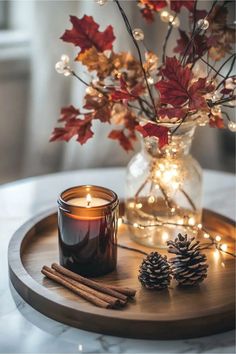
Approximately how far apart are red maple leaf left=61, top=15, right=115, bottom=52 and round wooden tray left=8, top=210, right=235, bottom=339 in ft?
1.06

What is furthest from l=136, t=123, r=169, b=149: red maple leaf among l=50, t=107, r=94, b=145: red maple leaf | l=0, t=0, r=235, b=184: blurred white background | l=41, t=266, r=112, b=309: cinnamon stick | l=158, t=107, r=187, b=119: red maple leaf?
l=0, t=0, r=235, b=184: blurred white background

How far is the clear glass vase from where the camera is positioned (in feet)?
3.49

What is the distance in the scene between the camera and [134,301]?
2.98ft

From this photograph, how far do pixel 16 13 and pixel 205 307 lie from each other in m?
1.42

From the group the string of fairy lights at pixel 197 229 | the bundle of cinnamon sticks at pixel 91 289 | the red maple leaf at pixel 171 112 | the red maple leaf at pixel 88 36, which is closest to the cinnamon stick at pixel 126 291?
the bundle of cinnamon sticks at pixel 91 289

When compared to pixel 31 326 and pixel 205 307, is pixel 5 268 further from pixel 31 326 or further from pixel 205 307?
pixel 205 307

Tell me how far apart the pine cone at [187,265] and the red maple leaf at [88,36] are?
35cm

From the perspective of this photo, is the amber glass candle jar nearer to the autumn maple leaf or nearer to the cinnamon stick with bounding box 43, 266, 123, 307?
the cinnamon stick with bounding box 43, 266, 123, 307

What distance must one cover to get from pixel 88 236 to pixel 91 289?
8cm

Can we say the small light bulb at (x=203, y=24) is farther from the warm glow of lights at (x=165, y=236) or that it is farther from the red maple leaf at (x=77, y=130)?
the warm glow of lights at (x=165, y=236)

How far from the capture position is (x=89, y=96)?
105cm

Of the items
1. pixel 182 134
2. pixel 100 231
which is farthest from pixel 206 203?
pixel 100 231

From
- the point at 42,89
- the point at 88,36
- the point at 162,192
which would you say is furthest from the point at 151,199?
the point at 42,89

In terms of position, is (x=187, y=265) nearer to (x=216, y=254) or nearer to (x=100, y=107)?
(x=216, y=254)
